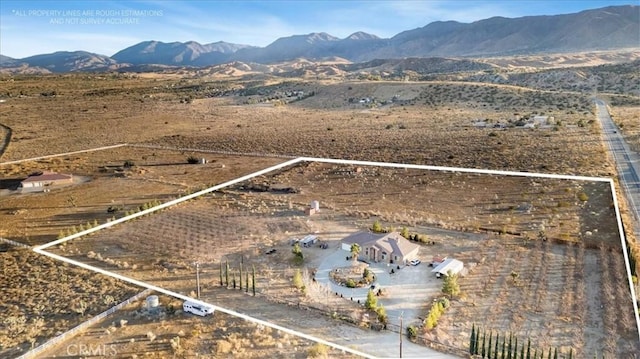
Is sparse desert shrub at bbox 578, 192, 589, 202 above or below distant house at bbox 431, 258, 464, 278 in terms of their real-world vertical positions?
above

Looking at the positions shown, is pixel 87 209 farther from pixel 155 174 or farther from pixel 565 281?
pixel 565 281

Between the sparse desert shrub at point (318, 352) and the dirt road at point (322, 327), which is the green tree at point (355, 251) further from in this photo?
the sparse desert shrub at point (318, 352)

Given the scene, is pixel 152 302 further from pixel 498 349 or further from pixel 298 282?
pixel 498 349

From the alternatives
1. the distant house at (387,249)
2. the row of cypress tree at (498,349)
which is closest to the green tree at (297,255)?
the distant house at (387,249)

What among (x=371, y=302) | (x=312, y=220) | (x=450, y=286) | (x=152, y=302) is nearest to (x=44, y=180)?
(x=312, y=220)

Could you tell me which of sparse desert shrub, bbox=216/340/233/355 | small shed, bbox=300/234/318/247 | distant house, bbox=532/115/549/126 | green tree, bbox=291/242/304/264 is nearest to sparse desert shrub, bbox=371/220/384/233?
small shed, bbox=300/234/318/247

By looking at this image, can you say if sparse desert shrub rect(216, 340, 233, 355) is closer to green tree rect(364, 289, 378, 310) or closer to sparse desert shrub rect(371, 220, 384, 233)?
green tree rect(364, 289, 378, 310)
